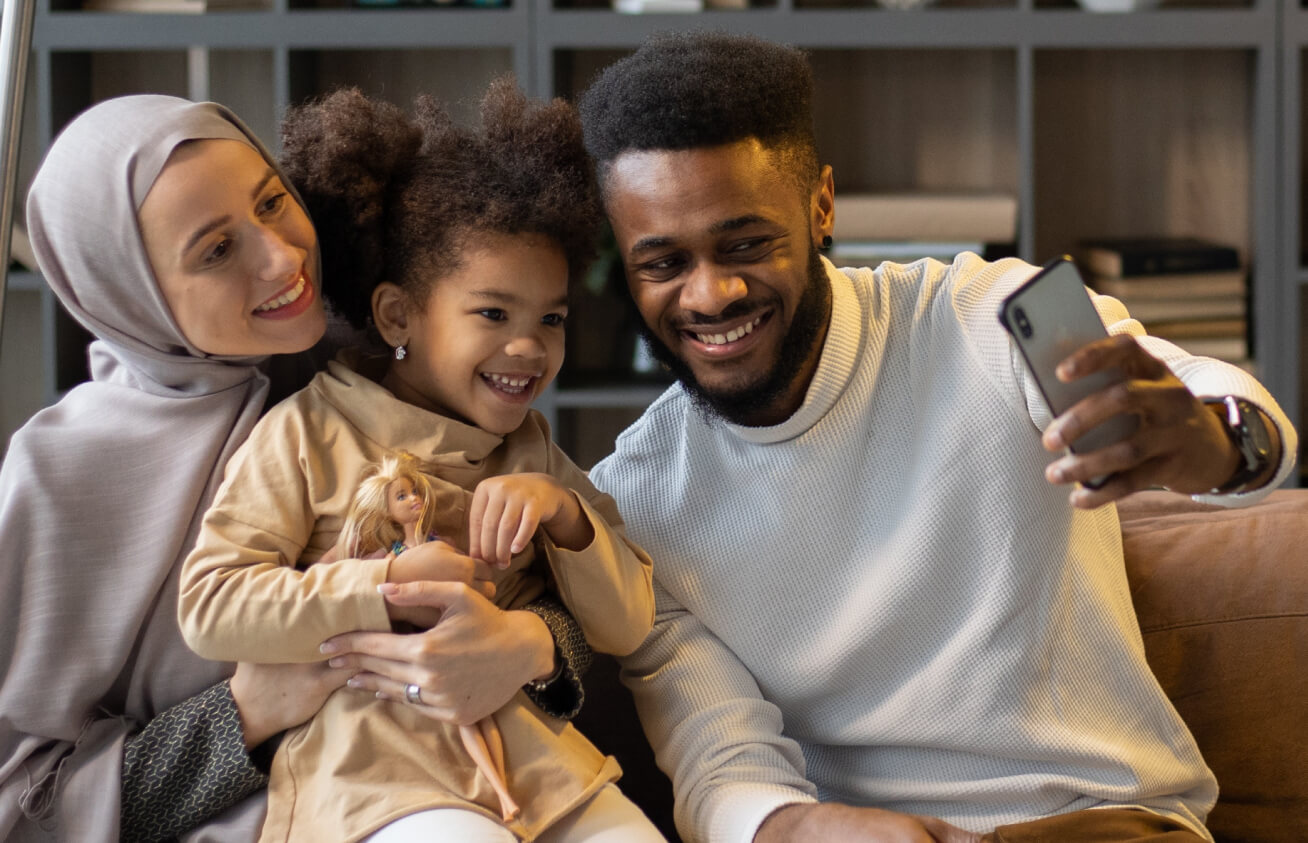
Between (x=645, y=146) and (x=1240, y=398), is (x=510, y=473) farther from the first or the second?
(x=1240, y=398)

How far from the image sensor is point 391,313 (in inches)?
49.4

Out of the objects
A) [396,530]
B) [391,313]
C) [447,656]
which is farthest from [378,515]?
[391,313]

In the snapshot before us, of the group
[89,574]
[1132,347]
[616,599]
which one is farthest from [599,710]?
[1132,347]

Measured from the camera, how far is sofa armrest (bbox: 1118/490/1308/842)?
140 cm

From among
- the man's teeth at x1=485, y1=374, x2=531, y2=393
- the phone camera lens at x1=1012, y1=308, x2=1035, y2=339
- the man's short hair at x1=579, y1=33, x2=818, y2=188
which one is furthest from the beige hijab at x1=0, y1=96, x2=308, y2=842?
the phone camera lens at x1=1012, y1=308, x2=1035, y2=339

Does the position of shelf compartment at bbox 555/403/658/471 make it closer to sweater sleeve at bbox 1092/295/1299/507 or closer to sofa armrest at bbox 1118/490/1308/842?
sofa armrest at bbox 1118/490/1308/842

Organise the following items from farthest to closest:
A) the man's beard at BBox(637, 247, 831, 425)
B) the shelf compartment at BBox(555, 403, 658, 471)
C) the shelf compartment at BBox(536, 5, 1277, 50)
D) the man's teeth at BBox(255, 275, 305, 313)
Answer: the shelf compartment at BBox(555, 403, 658, 471) < the shelf compartment at BBox(536, 5, 1277, 50) < the man's beard at BBox(637, 247, 831, 425) < the man's teeth at BBox(255, 275, 305, 313)

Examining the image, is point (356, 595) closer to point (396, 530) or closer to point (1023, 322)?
point (396, 530)

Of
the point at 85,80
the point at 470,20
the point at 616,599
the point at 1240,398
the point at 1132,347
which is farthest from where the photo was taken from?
the point at 85,80

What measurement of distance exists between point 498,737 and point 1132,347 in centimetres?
62

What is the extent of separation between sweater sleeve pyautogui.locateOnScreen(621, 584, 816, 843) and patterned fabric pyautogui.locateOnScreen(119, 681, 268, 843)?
428 mm

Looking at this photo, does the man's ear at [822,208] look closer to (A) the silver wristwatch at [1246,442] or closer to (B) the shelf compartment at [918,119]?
(A) the silver wristwatch at [1246,442]

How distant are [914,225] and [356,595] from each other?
2001 millimetres

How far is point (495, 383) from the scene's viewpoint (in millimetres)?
1206
